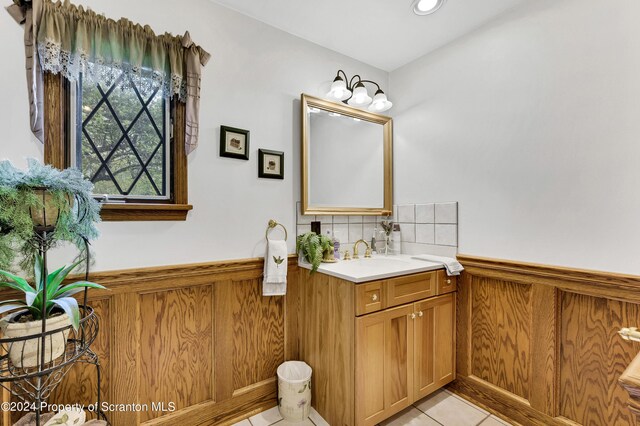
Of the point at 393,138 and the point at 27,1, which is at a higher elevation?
the point at 27,1

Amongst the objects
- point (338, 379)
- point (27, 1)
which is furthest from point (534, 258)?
point (27, 1)

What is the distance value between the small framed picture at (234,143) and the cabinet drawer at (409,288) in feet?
3.68

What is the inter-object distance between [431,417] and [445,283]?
Answer: 0.79m

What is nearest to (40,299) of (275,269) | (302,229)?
(275,269)

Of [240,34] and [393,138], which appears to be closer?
[240,34]

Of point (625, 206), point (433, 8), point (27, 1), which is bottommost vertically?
point (625, 206)

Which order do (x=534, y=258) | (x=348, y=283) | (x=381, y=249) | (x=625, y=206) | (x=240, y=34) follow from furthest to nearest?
(x=381, y=249) < (x=240, y=34) < (x=534, y=258) < (x=348, y=283) < (x=625, y=206)

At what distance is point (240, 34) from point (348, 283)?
5.21 ft

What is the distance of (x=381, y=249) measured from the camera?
2307 millimetres

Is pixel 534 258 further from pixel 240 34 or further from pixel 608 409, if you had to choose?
pixel 240 34

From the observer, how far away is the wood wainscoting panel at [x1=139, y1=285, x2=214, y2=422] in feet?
4.80

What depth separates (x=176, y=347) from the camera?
1.53 meters

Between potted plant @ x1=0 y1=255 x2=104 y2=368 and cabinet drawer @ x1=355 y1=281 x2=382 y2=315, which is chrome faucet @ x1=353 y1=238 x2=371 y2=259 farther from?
potted plant @ x1=0 y1=255 x2=104 y2=368

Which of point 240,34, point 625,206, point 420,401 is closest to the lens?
point 625,206
